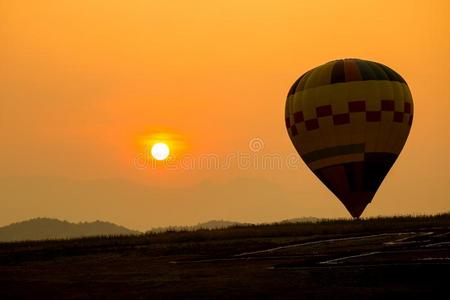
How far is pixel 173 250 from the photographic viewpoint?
3125 centimetres

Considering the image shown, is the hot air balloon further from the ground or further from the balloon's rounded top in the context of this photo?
the ground

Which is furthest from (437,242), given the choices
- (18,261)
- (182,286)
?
(18,261)

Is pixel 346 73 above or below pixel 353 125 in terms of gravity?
above

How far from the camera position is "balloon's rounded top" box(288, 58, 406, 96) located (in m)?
54.6

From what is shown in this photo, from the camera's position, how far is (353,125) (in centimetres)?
5409

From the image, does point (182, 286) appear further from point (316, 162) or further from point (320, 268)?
point (316, 162)

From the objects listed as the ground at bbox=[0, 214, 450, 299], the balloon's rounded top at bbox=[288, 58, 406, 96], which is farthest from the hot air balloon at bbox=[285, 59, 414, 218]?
the ground at bbox=[0, 214, 450, 299]

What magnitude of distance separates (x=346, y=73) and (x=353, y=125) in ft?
12.4

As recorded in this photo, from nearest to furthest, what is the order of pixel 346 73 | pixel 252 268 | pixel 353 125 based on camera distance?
1. pixel 252 268
2. pixel 353 125
3. pixel 346 73

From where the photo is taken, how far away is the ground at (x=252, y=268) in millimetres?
16516

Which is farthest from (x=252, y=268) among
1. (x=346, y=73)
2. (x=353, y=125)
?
(x=346, y=73)

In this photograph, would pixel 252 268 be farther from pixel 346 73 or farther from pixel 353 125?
pixel 346 73

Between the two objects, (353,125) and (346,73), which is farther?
(346,73)

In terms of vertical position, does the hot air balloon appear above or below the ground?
above
